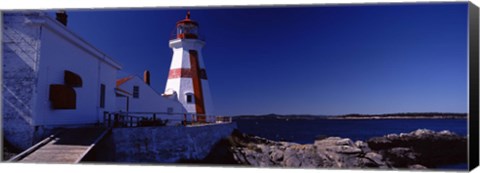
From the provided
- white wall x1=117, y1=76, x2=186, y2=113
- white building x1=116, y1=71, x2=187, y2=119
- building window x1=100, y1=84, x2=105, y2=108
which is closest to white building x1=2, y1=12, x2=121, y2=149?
building window x1=100, y1=84, x2=105, y2=108

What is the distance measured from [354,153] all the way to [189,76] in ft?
24.2

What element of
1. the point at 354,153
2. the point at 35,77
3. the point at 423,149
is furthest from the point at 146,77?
the point at 423,149

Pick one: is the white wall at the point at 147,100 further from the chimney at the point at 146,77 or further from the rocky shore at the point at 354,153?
the rocky shore at the point at 354,153

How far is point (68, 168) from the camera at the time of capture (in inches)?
331

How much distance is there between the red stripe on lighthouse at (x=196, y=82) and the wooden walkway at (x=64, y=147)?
7505mm

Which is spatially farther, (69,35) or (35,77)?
(69,35)

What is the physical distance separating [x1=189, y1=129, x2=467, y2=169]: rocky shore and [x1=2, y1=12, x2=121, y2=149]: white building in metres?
4.10

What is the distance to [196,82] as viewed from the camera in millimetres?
17375

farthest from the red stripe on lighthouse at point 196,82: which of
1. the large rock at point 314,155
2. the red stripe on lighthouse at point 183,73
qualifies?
the large rock at point 314,155

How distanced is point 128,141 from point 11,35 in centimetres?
336

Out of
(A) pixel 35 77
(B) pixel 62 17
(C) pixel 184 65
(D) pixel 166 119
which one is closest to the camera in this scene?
(A) pixel 35 77

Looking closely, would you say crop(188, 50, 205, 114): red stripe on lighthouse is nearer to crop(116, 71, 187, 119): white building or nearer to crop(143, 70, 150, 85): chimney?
crop(116, 71, 187, 119): white building

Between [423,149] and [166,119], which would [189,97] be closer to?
[166,119]

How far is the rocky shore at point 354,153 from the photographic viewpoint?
407 inches
